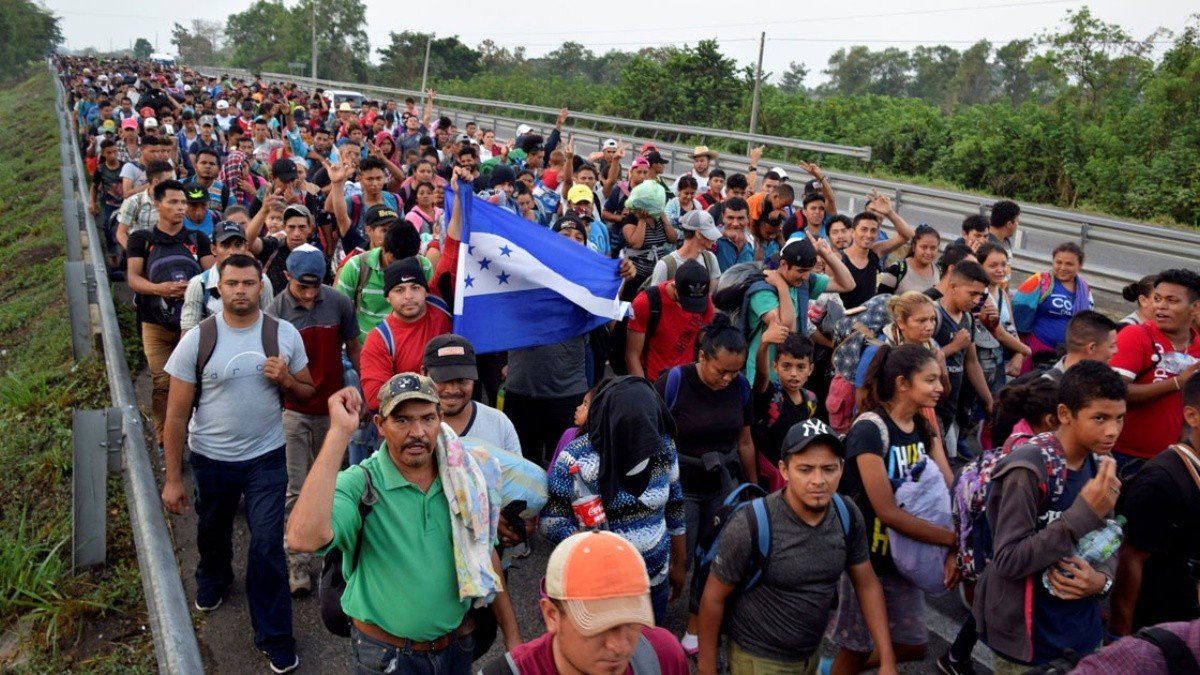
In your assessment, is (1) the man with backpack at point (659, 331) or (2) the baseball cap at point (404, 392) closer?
(2) the baseball cap at point (404, 392)

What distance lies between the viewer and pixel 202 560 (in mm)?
5504

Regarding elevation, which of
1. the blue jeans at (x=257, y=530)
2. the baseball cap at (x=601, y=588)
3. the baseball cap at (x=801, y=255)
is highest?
the baseball cap at (x=801, y=255)

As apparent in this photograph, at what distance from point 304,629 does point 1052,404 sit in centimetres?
393

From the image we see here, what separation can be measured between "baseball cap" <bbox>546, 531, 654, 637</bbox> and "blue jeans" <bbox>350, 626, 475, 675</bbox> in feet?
3.93

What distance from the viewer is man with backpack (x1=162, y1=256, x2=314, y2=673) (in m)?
4.95

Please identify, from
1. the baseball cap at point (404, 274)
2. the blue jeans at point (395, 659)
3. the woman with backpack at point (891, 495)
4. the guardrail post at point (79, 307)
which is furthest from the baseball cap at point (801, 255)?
the guardrail post at point (79, 307)

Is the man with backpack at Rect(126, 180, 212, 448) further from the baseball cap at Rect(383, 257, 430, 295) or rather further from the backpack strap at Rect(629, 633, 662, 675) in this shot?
Result: the backpack strap at Rect(629, 633, 662, 675)

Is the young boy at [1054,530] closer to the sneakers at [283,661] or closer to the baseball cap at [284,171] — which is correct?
the sneakers at [283,661]

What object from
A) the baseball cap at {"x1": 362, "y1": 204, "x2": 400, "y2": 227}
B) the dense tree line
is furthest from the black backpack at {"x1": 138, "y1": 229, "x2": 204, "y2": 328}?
the dense tree line

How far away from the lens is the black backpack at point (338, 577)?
3451 mm

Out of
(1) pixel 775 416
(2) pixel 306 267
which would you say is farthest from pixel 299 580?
(1) pixel 775 416

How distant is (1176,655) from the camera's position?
265 cm

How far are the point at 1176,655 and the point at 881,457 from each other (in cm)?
178

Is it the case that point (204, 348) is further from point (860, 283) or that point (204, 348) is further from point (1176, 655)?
point (860, 283)
